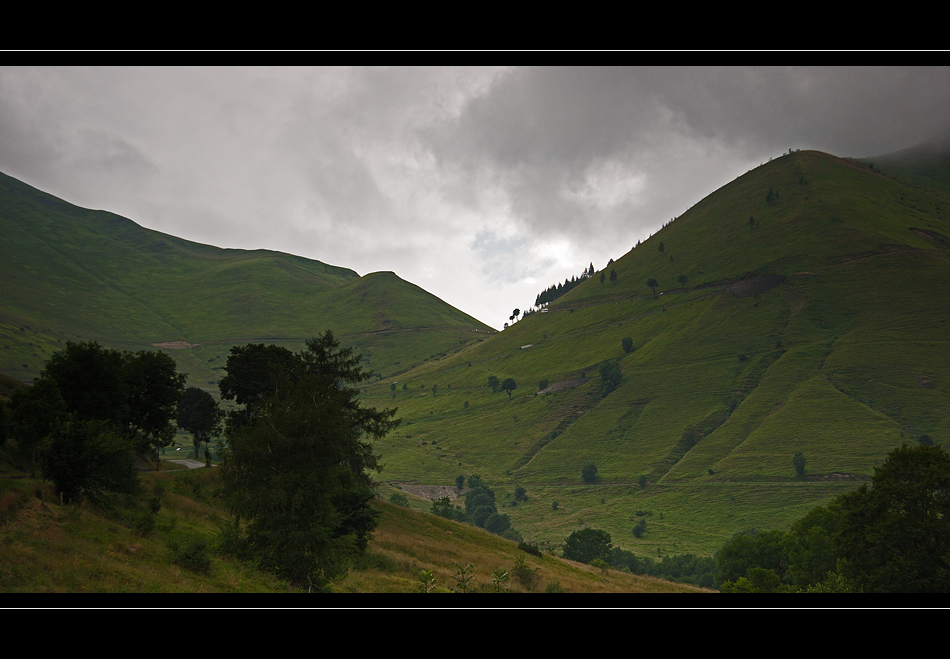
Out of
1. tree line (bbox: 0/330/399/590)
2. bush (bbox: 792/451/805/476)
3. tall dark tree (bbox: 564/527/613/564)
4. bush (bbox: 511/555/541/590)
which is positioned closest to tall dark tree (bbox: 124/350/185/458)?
tree line (bbox: 0/330/399/590)

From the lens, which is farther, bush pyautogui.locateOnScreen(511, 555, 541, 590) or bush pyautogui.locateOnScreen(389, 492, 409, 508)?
bush pyautogui.locateOnScreen(389, 492, 409, 508)

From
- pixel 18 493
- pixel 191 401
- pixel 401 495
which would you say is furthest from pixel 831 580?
pixel 401 495

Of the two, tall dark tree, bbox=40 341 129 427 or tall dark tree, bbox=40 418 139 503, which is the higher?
tall dark tree, bbox=40 341 129 427

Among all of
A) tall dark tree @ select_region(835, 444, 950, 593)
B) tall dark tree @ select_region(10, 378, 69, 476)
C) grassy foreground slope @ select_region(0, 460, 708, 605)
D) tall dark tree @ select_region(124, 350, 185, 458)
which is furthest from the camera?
tall dark tree @ select_region(124, 350, 185, 458)

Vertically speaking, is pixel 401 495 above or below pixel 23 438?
below

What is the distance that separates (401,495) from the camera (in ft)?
616

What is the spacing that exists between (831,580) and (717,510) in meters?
126

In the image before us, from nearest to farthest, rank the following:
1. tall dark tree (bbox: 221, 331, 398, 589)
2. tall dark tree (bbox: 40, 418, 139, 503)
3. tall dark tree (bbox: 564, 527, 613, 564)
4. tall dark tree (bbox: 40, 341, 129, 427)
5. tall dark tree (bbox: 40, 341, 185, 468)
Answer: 1. tall dark tree (bbox: 221, 331, 398, 589)
2. tall dark tree (bbox: 40, 418, 139, 503)
3. tall dark tree (bbox: 40, 341, 129, 427)
4. tall dark tree (bbox: 40, 341, 185, 468)
5. tall dark tree (bbox: 564, 527, 613, 564)

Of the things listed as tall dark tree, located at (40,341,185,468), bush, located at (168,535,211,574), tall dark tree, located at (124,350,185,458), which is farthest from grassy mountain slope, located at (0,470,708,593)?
Result: tall dark tree, located at (124,350,185,458)

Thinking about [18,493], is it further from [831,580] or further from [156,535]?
[831,580]

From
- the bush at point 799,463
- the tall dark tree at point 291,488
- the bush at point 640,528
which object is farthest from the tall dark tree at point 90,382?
the bush at point 799,463

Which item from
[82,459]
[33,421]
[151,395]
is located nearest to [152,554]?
[82,459]

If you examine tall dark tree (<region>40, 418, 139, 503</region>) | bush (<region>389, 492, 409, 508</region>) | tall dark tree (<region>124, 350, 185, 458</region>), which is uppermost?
tall dark tree (<region>124, 350, 185, 458</region>)

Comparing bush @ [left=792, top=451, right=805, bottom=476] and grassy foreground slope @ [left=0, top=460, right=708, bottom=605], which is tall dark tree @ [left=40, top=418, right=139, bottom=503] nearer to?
grassy foreground slope @ [left=0, top=460, right=708, bottom=605]
